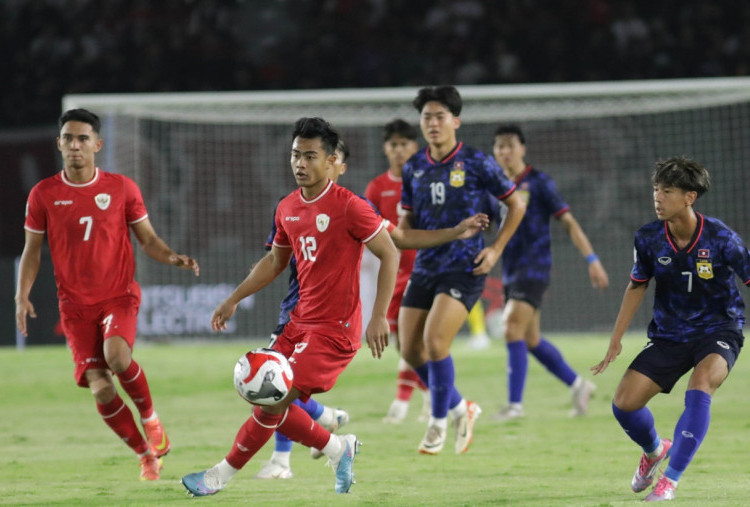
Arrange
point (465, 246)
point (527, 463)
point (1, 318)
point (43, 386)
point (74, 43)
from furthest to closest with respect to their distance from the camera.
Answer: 1. point (74, 43)
2. point (1, 318)
3. point (43, 386)
4. point (465, 246)
5. point (527, 463)

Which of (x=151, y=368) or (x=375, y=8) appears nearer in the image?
(x=151, y=368)

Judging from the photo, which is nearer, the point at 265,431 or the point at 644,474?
the point at 265,431

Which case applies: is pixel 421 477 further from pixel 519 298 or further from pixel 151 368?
pixel 151 368

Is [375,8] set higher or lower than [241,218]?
higher

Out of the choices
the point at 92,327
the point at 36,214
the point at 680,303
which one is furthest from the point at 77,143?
the point at 680,303

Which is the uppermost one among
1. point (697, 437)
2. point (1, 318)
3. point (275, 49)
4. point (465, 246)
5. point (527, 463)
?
point (275, 49)

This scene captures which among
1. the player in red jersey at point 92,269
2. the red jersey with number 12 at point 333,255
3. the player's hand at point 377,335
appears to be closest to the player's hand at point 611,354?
the player's hand at point 377,335

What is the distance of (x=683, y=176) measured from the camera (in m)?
5.64

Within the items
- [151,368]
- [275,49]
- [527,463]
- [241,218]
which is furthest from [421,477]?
[275,49]

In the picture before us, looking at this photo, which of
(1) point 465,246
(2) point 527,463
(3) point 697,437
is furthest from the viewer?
(1) point 465,246

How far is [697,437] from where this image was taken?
17.8ft

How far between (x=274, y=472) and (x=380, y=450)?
4.48 ft

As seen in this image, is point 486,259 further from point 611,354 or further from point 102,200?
point 102,200

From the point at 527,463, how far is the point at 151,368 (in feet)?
27.0
